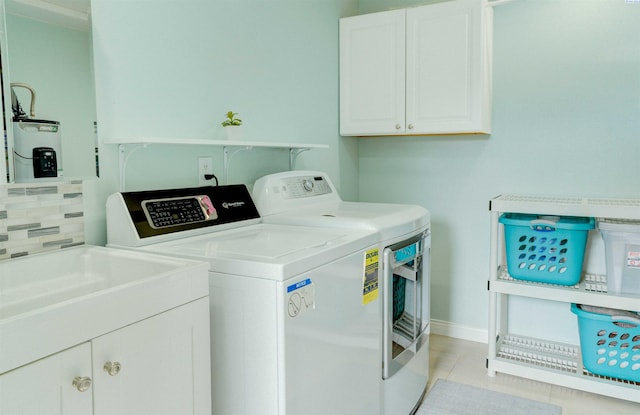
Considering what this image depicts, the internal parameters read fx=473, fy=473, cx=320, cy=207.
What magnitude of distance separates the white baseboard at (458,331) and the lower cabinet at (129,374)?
243cm

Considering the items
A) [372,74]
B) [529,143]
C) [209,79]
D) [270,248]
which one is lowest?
[270,248]

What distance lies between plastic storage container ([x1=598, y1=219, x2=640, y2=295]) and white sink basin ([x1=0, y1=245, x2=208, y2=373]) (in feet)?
6.89

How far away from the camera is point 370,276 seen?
186cm

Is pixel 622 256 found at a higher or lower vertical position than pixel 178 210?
lower

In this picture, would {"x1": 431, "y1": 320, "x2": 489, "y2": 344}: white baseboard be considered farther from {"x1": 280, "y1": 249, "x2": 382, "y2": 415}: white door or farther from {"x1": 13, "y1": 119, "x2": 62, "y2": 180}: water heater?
{"x1": 13, "y1": 119, "x2": 62, "y2": 180}: water heater

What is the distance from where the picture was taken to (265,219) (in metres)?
2.25

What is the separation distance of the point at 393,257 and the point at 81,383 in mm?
1299

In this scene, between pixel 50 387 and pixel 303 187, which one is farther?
pixel 303 187

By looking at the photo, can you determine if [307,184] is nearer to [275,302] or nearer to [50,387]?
[275,302]

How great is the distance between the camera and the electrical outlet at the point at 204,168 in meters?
2.10

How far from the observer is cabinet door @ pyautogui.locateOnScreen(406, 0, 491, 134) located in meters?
2.83

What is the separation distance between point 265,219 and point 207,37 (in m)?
0.86

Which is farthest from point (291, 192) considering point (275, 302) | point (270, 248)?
point (275, 302)

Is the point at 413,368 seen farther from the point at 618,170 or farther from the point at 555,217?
the point at 618,170
